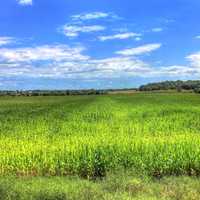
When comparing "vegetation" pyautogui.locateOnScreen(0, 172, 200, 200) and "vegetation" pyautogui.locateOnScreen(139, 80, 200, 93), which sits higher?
"vegetation" pyautogui.locateOnScreen(139, 80, 200, 93)

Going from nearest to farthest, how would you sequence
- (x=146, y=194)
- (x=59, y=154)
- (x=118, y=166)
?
(x=146, y=194), (x=118, y=166), (x=59, y=154)

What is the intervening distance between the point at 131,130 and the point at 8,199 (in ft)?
41.2

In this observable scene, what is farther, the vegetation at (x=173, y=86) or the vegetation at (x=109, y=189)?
the vegetation at (x=173, y=86)

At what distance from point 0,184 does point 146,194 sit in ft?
10.7

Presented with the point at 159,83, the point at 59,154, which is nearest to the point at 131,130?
the point at 59,154

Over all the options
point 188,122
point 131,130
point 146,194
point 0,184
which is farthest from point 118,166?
point 188,122

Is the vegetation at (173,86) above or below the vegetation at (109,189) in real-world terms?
above

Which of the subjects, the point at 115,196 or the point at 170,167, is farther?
the point at 170,167

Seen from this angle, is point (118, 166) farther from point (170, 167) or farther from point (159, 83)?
point (159, 83)

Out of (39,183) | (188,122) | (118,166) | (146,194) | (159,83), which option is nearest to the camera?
(146,194)

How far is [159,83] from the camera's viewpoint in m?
168

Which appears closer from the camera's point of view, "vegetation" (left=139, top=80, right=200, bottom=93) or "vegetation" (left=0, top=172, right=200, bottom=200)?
"vegetation" (left=0, top=172, right=200, bottom=200)

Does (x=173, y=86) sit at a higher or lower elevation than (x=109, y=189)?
higher

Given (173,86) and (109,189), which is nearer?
(109,189)
